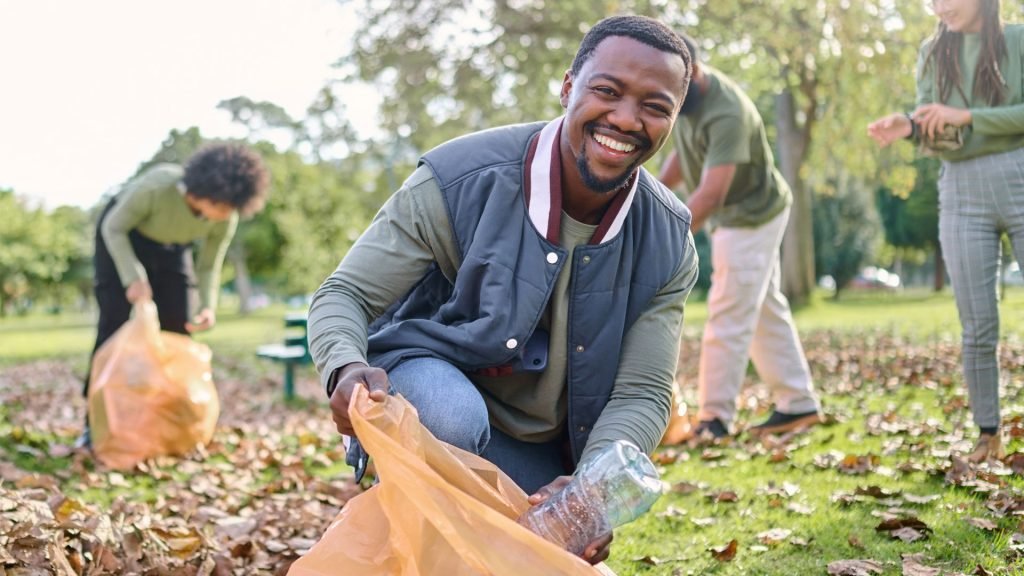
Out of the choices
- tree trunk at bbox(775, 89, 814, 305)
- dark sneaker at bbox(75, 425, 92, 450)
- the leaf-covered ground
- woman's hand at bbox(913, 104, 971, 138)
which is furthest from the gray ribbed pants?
tree trunk at bbox(775, 89, 814, 305)

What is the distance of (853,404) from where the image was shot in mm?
6207

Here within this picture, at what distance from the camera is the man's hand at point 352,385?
1967mm

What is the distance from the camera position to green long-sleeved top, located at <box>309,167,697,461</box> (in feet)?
7.21

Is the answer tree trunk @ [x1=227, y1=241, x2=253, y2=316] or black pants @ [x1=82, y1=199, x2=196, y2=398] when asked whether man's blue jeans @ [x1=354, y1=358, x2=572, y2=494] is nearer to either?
black pants @ [x1=82, y1=199, x2=196, y2=398]

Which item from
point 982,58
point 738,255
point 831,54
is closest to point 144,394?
point 738,255

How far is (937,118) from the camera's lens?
3.65 m

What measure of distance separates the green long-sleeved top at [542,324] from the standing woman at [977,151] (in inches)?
68.0

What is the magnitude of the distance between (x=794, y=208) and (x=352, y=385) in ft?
54.9

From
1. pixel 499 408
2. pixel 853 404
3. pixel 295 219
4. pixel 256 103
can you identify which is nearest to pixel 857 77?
pixel 853 404

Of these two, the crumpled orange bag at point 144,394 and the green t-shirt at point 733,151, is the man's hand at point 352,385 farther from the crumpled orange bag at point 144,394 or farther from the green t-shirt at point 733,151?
the crumpled orange bag at point 144,394

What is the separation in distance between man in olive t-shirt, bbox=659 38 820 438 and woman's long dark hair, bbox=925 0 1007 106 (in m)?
1.17

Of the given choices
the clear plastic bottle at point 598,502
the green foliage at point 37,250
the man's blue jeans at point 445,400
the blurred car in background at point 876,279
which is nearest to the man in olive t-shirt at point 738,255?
the man's blue jeans at point 445,400

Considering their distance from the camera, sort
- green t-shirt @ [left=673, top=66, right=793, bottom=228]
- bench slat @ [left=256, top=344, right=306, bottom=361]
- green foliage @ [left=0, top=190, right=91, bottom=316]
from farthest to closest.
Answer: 1. green foliage @ [left=0, top=190, right=91, bottom=316]
2. bench slat @ [left=256, top=344, right=306, bottom=361]
3. green t-shirt @ [left=673, top=66, right=793, bottom=228]

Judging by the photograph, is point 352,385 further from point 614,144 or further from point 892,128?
A: point 892,128
